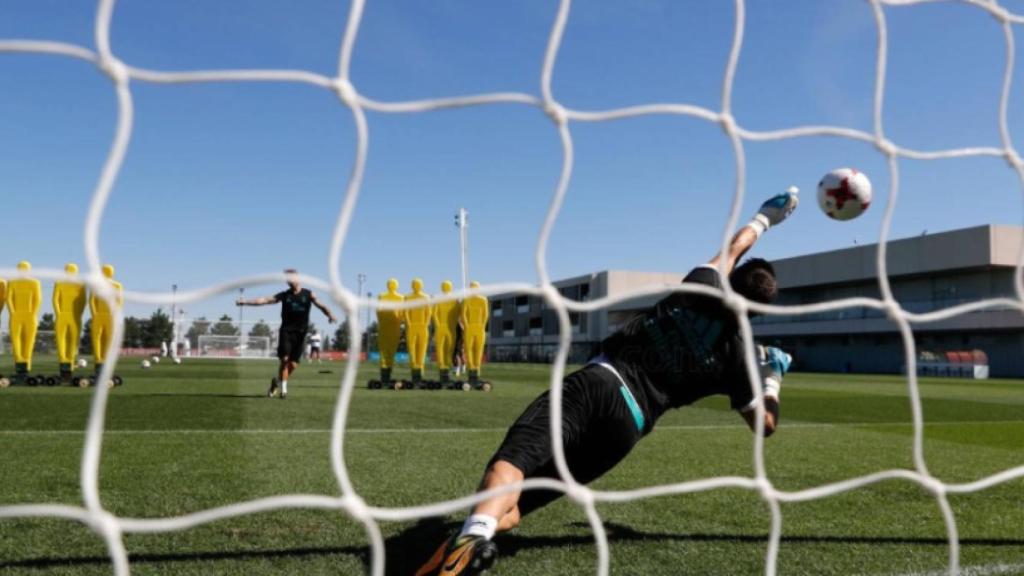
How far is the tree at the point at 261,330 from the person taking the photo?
44.1 m

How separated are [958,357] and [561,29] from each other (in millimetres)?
36999

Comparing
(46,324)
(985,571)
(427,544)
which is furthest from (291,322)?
(46,324)

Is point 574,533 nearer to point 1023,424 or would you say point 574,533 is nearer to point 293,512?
point 293,512

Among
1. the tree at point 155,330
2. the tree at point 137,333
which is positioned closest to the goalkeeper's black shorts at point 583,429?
the tree at point 155,330

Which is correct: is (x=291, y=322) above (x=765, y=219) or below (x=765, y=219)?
below

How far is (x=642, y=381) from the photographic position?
334 centimetres

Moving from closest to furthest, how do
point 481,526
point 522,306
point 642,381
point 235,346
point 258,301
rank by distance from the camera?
1. point 481,526
2. point 642,381
3. point 258,301
4. point 235,346
5. point 522,306

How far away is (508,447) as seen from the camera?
3027 mm

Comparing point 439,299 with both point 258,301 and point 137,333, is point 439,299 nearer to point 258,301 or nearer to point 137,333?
point 258,301

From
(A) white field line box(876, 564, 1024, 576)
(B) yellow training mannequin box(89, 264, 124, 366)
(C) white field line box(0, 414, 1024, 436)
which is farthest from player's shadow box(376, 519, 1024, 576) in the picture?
(B) yellow training mannequin box(89, 264, 124, 366)

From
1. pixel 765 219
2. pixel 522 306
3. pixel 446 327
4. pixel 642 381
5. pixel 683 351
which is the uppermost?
pixel 522 306

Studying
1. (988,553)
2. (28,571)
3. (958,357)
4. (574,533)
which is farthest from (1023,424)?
(958,357)

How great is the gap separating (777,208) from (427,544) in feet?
7.08

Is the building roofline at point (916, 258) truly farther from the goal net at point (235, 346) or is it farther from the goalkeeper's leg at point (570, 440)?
the goalkeeper's leg at point (570, 440)
